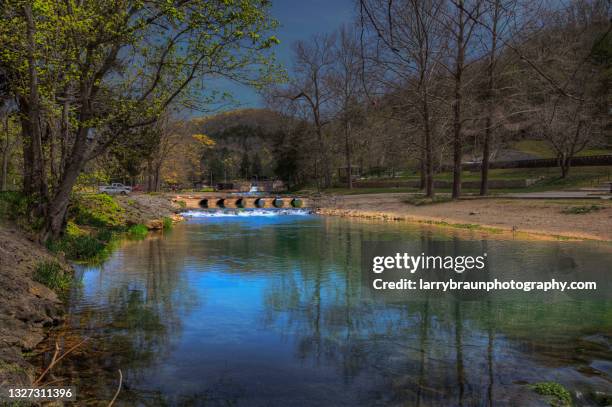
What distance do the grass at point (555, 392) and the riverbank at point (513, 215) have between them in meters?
15.6

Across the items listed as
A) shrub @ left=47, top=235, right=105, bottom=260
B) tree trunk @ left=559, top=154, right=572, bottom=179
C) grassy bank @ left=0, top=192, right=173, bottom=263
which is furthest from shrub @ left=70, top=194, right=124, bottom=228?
tree trunk @ left=559, top=154, right=572, bottom=179

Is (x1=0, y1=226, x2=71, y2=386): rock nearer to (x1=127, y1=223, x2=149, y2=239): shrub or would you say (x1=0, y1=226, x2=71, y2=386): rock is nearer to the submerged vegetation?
the submerged vegetation

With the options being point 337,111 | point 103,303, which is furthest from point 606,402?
point 337,111

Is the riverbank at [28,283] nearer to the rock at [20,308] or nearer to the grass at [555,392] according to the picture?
the rock at [20,308]

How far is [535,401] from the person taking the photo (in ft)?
19.6

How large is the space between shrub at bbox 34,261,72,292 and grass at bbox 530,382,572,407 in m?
9.87

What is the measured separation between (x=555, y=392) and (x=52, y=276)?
1032cm

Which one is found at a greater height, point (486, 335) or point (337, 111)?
point (337, 111)

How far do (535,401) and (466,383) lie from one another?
2.91 ft

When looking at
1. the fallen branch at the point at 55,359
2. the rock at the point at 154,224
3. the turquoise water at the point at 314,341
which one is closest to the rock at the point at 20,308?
the fallen branch at the point at 55,359

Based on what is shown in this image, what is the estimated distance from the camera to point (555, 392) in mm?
6094

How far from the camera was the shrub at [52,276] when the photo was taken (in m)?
11.2

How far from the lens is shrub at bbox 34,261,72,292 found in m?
11.2

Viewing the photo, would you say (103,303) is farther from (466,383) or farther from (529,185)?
(529,185)
